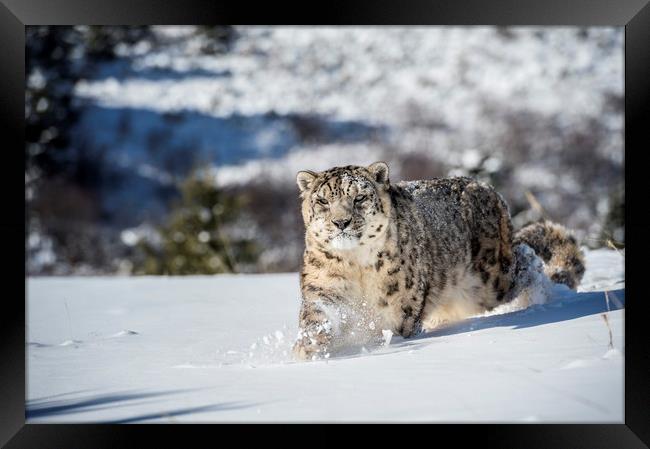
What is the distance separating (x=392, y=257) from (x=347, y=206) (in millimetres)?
604

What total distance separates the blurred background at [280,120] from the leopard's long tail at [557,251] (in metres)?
9.73

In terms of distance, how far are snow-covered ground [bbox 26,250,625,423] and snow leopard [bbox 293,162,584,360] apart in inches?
12.3

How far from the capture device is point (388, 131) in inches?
1303

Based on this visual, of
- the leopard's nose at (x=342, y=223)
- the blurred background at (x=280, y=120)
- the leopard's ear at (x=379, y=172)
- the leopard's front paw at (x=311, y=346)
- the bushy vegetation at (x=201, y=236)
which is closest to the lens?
the leopard's front paw at (x=311, y=346)

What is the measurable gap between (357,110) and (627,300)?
30672 millimetres

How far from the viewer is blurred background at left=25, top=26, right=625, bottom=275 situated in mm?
26312

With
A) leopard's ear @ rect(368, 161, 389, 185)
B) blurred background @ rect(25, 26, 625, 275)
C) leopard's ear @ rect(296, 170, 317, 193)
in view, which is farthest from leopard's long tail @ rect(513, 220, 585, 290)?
blurred background @ rect(25, 26, 625, 275)

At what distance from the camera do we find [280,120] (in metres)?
35.3

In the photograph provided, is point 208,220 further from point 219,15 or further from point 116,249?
point 219,15

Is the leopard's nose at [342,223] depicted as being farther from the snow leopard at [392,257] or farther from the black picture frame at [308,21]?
the black picture frame at [308,21]

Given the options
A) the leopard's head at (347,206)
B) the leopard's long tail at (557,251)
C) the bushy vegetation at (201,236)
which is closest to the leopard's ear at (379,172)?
the leopard's head at (347,206)

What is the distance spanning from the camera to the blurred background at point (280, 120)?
26.3 m

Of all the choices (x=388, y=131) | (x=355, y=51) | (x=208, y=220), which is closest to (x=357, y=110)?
(x=388, y=131)

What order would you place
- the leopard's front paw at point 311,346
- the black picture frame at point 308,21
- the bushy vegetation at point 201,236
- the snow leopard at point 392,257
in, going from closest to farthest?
the black picture frame at point 308,21
the leopard's front paw at point 311,346
the snow leopard at point 392,257
the bushy vegetation at point 201,236
